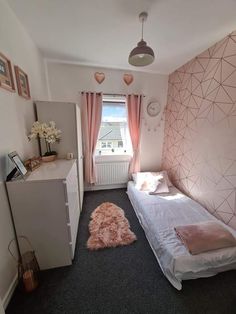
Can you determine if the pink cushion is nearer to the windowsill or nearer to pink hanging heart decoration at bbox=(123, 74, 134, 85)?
the windowsill

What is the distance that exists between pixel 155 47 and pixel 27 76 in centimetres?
178

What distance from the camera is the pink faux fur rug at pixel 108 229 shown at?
184cm

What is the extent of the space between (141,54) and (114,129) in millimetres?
1772

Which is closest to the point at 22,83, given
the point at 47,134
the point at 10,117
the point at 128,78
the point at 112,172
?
the point at 10,117

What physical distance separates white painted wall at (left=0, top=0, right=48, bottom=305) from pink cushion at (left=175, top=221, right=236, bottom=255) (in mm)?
1671

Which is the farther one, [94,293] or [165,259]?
[165,259]

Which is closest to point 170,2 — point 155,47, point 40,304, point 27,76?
point 155,47

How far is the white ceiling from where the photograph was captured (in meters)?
1.37

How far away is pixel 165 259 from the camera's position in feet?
4.80

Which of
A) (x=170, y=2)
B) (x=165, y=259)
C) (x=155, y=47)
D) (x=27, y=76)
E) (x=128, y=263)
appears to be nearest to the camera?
(x=170, y=2)

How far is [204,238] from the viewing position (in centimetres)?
148

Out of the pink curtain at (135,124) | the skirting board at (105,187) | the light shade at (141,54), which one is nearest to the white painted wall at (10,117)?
the light shade at (141,54)

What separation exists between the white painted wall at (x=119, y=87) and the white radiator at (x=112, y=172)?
1.58 ft

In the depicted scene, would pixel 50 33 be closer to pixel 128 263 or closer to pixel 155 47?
pixel 155 47
